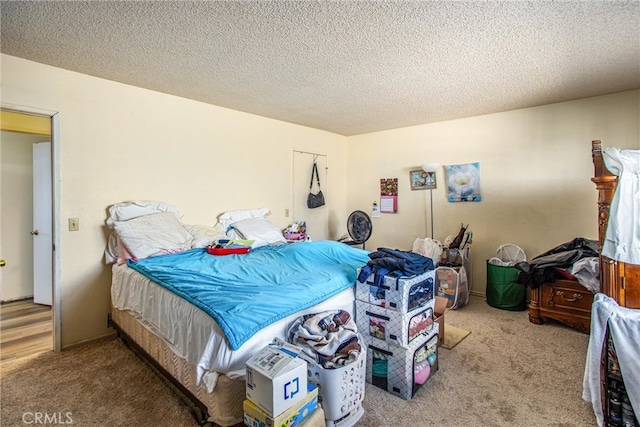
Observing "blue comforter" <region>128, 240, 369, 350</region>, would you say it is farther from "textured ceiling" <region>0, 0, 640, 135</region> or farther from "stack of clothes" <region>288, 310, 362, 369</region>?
"textured ceiling" <region>0, 0, 640, 135</region>

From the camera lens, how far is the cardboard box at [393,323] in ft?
5.82

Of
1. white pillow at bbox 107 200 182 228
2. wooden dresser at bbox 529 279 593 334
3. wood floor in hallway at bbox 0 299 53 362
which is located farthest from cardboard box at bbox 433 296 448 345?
wood floor in hallway at bbox 0 299 53 362

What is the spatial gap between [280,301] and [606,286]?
6.14 ft

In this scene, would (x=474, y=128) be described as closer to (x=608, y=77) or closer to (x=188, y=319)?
(x=608, y=77)

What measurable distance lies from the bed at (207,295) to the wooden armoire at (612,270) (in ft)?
4.88

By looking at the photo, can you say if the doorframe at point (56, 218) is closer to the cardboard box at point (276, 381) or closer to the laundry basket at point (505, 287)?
the cardboard box at point (276, 381)

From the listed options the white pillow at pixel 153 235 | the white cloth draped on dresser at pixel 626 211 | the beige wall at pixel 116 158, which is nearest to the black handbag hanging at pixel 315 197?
the beige wall at pixel 116 158

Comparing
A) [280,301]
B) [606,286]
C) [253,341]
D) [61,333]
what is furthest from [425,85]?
[61,333]

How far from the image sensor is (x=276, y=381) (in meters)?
1.17

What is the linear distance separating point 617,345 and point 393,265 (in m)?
1.07

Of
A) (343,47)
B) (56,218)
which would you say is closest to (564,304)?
(343,47)

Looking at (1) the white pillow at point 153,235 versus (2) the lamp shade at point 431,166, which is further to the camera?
(2) the lamp shade at point 431,166

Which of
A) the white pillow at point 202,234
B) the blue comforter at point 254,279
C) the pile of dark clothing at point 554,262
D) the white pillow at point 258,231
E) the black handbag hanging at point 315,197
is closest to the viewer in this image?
the blue comforter at point 254,279

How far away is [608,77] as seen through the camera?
8.14 feet
